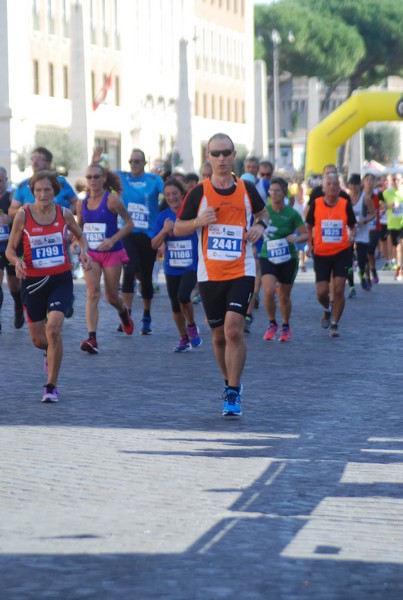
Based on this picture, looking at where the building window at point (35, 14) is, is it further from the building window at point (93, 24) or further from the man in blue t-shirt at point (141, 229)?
the man in blue t-shirt at point (141, 229)

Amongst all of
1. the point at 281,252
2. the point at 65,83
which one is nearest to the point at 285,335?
the point at 281,252

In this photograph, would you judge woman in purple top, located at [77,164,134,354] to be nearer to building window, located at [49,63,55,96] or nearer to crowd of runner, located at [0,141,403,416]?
crowd of runner, located at [0,141,403,416]

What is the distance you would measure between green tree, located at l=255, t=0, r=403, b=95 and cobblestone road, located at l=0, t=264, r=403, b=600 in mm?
86166

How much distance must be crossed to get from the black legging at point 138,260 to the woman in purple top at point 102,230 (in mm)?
1525

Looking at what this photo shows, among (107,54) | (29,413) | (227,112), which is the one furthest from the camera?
(227,112)

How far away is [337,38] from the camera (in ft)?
324

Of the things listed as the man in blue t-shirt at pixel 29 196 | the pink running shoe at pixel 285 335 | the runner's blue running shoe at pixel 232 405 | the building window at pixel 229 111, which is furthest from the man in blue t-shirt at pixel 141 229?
the building window at pixel 229 111

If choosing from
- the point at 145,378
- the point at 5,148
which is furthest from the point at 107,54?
the point at 145,378

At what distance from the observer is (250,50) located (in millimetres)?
98750

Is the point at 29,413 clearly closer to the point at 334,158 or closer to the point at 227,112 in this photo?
the point at 334,158

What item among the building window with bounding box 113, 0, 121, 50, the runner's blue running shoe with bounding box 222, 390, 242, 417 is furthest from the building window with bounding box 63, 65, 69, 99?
the runner's blue running shoe with bounding box 222, 390, 242, 417

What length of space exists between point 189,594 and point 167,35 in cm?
7629

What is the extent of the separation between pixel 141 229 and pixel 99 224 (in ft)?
7.40

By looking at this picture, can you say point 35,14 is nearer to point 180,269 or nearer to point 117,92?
point 117,92
